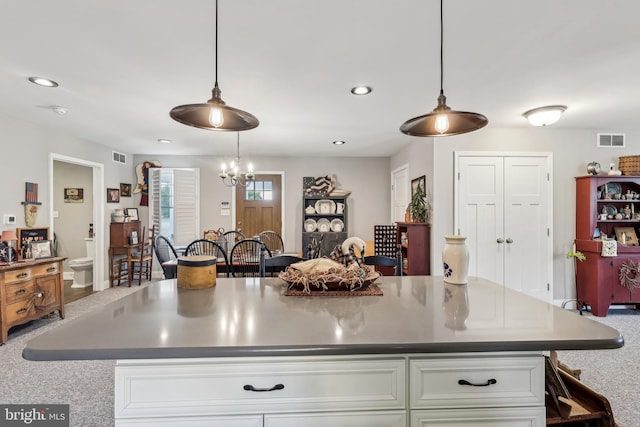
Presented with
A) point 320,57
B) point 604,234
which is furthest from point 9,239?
point 604,234

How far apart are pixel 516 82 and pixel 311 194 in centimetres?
380

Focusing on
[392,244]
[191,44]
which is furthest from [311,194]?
[191,44]

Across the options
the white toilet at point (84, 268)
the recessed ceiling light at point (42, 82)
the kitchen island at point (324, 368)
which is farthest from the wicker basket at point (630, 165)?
the white toilet at point (84, 268)

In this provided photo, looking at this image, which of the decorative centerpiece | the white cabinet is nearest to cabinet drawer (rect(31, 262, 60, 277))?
the decorative centerpiece

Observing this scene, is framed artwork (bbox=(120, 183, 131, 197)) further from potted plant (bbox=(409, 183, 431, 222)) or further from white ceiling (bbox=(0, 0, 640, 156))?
potted plant (bbox=(409, 183, 431, 222))

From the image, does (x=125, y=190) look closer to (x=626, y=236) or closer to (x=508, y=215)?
(x=508, y=215)

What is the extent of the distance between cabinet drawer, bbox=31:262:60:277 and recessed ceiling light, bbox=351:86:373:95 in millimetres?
3831

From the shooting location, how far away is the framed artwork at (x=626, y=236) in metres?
4.05

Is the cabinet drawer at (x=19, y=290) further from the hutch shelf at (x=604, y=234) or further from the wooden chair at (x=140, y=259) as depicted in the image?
the hutch shelf at (x=604, y=234)

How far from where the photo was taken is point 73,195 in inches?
233

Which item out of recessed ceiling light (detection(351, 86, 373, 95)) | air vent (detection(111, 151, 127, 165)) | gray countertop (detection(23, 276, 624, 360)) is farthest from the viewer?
air vent (detection(111, 151, 127, 165))

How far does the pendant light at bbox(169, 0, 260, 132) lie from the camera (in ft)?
4.63

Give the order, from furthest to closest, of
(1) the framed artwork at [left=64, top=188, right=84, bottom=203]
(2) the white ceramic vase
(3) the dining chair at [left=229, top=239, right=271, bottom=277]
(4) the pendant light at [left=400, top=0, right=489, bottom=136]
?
(1) the framed artwork at [left=64, top=188, right=84, bottom=203] → (3) the dining chair at [left=229, top=239, right=271, bottom=277] → (2) the white ceramic vase → (4) the pendant light at [left=400, top=0, right=489, bottom=136]

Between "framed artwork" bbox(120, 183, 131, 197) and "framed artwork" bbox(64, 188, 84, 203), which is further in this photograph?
"framed artwork" bbox(64, 188, 84, 203)
